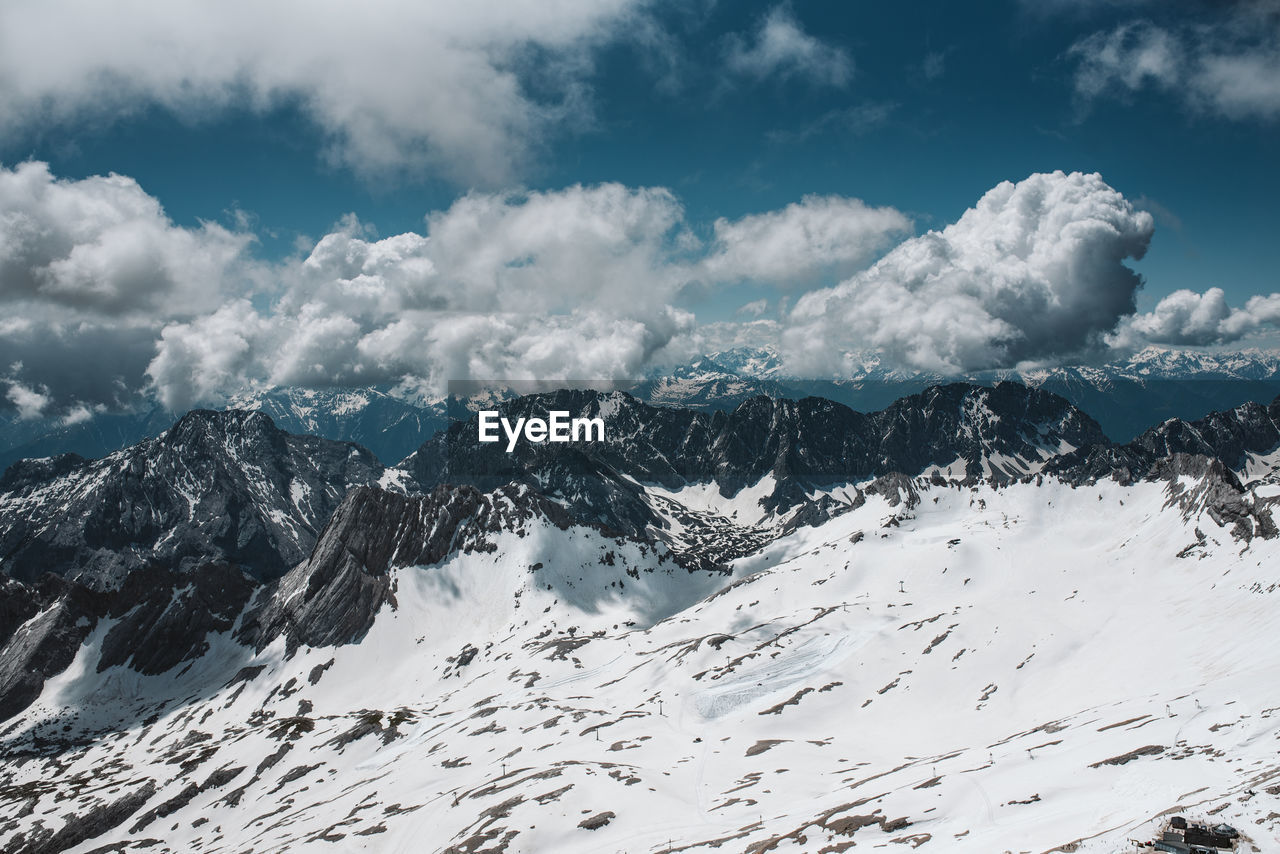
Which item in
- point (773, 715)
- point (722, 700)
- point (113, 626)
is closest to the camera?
point (773, 715)

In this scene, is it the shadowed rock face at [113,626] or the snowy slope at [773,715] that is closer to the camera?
the snowy slope at [773,715]

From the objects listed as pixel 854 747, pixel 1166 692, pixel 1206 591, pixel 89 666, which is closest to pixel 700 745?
pixel 854 747

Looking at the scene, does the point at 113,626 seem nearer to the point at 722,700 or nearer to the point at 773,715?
the point at 722,700

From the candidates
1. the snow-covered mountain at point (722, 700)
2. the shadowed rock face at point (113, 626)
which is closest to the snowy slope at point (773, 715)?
the snow-covered mountain at point (722, 700)

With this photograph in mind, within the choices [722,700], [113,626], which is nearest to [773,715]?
[722,700]

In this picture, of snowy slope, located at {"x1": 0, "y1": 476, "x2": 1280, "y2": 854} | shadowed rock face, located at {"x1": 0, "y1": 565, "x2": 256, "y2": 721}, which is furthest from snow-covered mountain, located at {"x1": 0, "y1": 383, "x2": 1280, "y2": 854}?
shadowed rock face, located at {"x1": 0, "y1": 565, "x2": 256, "y2": 721}

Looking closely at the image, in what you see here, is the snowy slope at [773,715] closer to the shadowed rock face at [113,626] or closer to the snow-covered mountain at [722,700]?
the snow-covered mountain at [722,700]

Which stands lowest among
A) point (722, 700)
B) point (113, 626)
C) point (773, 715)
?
point (773, 715)

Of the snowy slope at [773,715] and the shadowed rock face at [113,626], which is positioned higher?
the shadowed rock face at [113,626]
